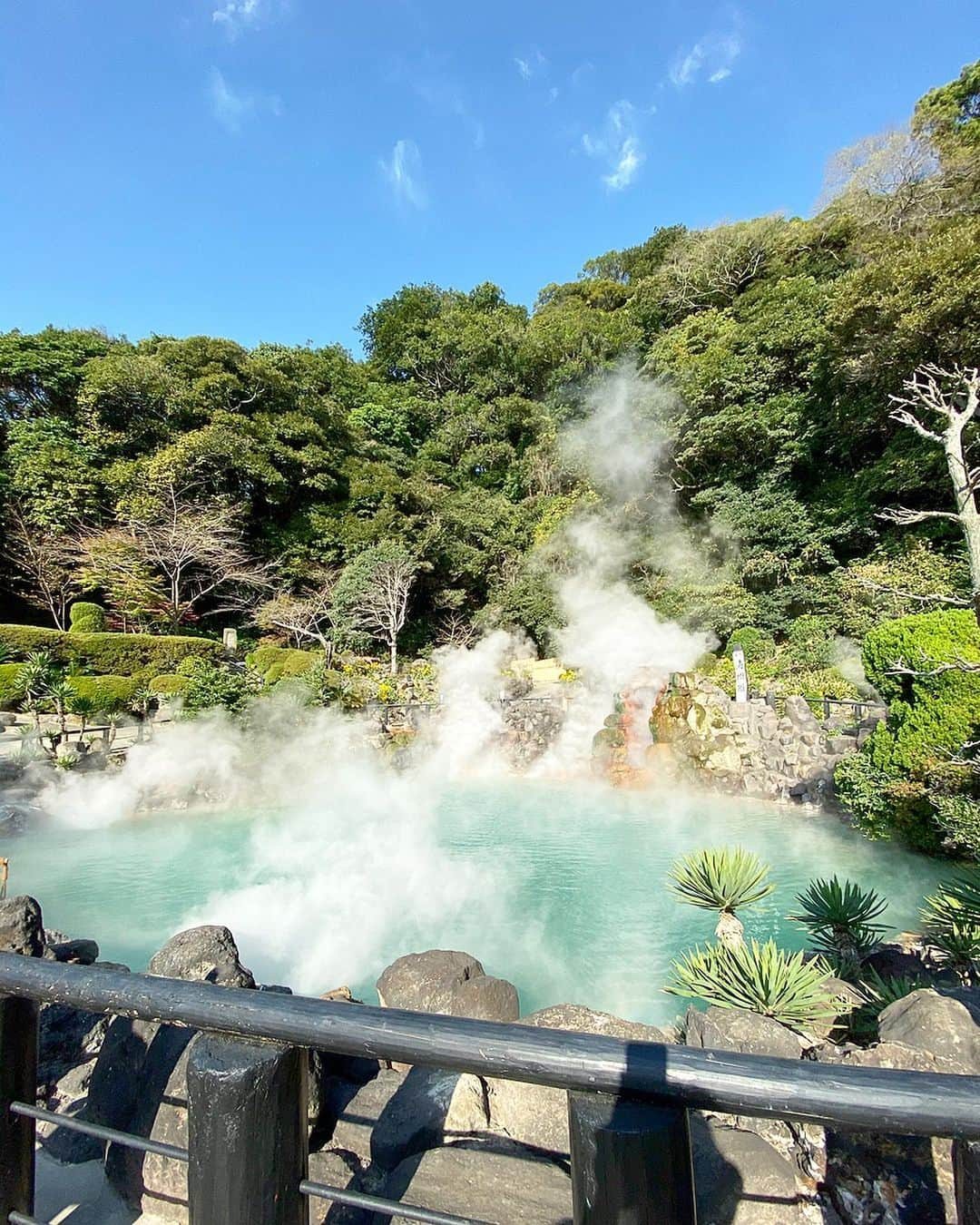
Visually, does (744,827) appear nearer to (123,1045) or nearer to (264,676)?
(123,1045)

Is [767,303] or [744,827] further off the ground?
[767,303]

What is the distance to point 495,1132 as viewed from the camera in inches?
83.4

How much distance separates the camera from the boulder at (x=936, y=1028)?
2213 mm

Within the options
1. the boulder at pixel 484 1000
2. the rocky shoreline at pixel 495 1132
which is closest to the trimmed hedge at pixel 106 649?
the boulder at pixel 484 1000

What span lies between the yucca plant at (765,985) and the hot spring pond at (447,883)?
977 millimetres

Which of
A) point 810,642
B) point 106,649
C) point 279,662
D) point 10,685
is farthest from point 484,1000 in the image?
point 106,649

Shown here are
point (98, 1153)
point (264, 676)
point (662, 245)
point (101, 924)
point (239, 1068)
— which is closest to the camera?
point (239, 1068)

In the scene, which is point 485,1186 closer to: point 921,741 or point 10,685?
point 921,741

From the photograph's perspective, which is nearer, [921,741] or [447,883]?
[921,741]

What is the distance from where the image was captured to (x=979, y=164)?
1536cm

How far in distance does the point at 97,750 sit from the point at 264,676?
4.06m

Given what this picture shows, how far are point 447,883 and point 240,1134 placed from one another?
6.11 meters

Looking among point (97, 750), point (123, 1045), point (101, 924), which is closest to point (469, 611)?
point (97, 750)

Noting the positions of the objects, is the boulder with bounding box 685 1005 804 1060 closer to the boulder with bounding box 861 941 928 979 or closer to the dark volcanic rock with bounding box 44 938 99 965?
the boulder with bounding box 861 941 928 979
